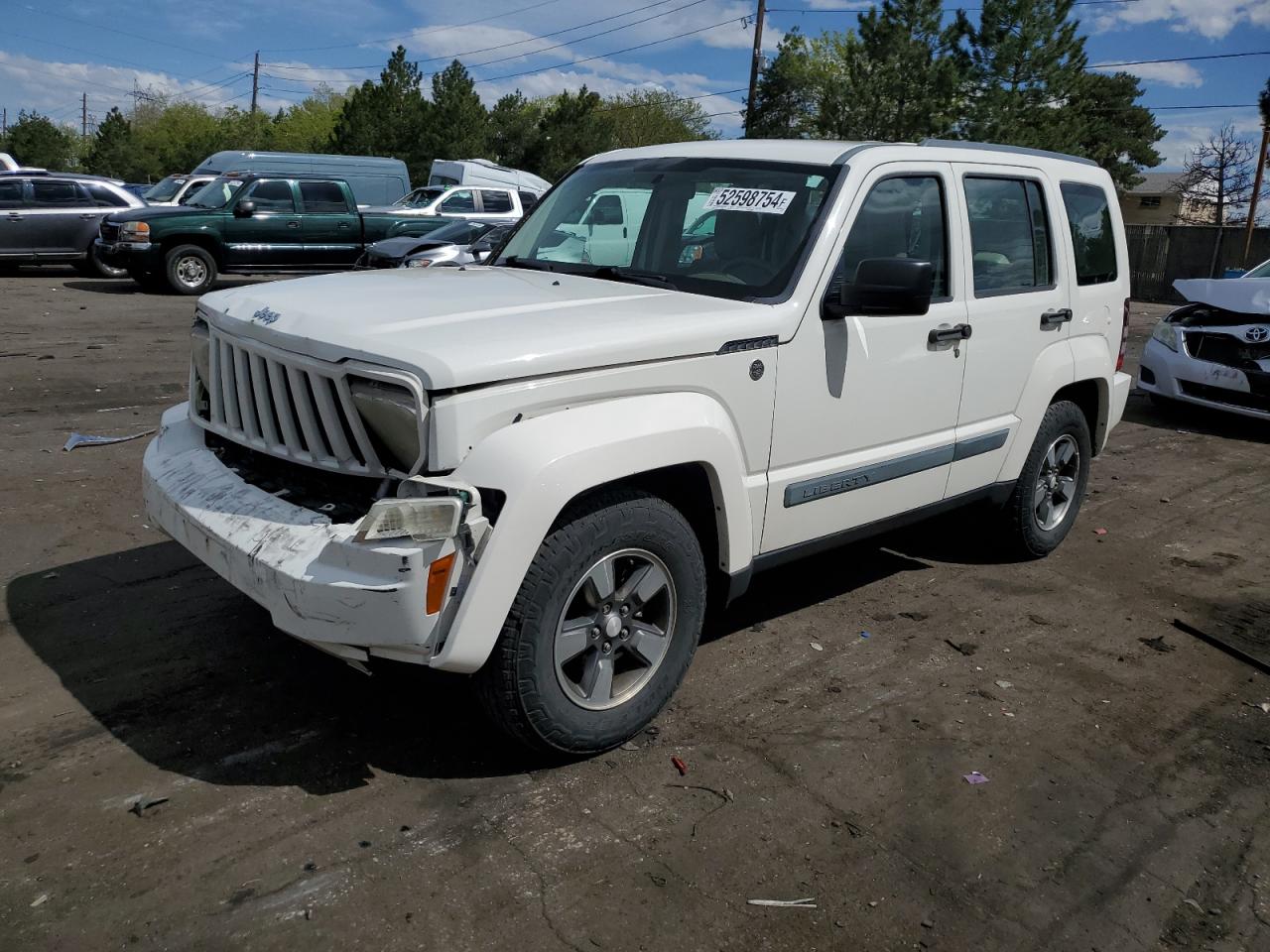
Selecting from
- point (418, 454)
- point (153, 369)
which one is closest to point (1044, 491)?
point (418, 454)

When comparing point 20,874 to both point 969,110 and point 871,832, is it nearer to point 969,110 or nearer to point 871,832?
point 871,832

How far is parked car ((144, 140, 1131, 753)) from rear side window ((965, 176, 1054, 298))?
1 centimetres

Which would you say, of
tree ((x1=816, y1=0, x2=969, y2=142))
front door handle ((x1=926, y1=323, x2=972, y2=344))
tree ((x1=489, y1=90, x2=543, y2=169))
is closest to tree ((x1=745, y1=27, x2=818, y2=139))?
tree ((x1=816, y1=0, x2=969, y2=142))

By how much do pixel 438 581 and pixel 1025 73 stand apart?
138 feet

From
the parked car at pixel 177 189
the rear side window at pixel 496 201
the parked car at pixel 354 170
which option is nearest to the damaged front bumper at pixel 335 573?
the rear side window at pixel 496 201

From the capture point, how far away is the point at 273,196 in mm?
17797

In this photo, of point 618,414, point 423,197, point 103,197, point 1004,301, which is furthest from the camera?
point 423,197

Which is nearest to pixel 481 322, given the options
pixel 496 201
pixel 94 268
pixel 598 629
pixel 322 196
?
pixel 598 629

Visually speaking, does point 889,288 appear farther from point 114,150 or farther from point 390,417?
point 114,150

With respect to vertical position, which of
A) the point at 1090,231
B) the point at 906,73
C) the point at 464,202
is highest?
the point at 906,73

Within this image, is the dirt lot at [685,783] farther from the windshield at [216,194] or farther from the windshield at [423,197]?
the windshield at [423,197]

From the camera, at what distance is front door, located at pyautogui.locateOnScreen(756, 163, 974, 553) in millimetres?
3869

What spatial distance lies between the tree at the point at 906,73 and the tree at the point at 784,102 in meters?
3.30

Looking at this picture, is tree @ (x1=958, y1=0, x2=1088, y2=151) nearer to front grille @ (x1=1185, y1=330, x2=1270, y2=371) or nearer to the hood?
front grille @ (x1=1185, y1=330, x2=1270, y2=371)
